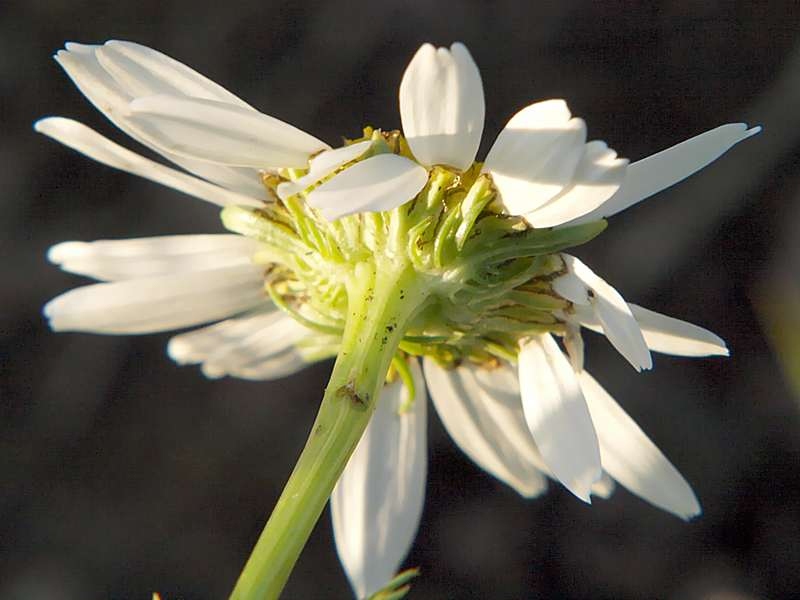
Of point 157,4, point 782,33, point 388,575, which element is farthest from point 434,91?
point 782,33

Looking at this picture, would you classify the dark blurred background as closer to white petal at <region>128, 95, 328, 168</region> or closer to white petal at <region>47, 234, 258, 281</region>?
white petal at <region>47, 234, 258, 281</region>

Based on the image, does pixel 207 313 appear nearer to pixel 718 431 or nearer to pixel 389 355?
pixel 389 355

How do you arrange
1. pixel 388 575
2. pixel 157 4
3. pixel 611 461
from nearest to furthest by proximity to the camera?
1. pixel 611 461
2. pixel 388 575
3. pixel 157 4

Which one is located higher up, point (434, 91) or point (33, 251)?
point (33, 251)

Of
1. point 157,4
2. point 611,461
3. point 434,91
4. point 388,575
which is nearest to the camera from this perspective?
point 434,91

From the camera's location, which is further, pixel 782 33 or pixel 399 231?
pixel 782 33

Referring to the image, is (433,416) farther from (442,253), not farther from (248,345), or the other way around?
(442,253)

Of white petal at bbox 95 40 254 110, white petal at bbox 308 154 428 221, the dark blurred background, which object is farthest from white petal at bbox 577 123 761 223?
the dark blurred background
